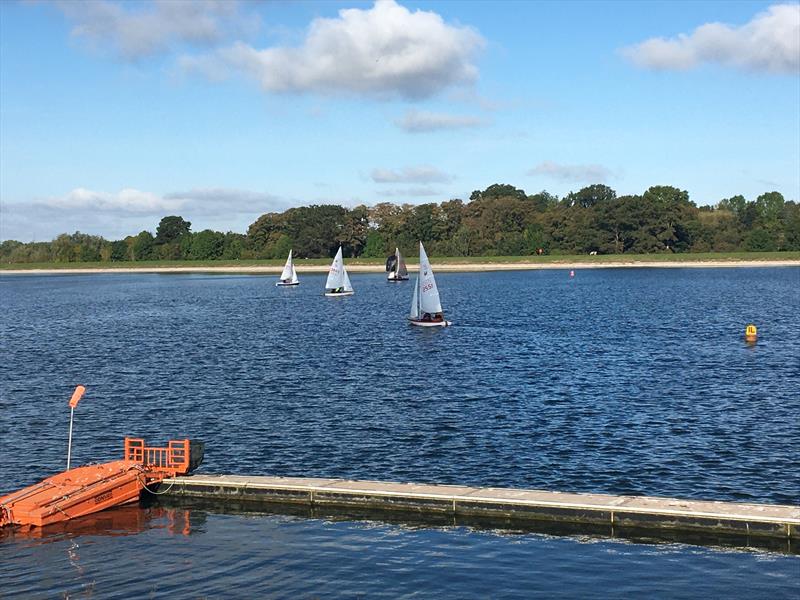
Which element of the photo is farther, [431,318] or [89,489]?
[431,318]

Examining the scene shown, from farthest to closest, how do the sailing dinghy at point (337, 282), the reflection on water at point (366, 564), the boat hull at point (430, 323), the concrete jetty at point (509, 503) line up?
1. the sailing dinghy at point (337, 282)
2. the boat hull at point (430, 323)
3. the concrete jetty at point (509, 503)
4. the reflection on water at point (366, 564)

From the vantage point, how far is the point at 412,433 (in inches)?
1871

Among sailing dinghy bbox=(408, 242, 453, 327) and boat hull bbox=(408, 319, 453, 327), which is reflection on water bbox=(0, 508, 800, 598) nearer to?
sailing dinghy bbox=(408, 242, 453, 327)

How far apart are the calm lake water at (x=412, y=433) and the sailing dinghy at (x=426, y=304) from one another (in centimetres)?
250

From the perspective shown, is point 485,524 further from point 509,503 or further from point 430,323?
point 430,323

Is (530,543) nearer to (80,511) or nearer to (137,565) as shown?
(137,565)

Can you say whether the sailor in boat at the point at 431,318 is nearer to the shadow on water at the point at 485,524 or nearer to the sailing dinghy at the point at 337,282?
the sailing dinghy at the point at 337,282

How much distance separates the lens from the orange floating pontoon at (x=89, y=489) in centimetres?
3197

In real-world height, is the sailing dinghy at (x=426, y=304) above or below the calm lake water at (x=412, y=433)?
above

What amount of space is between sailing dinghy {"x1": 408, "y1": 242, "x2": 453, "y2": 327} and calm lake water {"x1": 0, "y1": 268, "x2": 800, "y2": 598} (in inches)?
98.6

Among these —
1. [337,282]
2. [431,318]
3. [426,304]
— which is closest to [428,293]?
[426,304]

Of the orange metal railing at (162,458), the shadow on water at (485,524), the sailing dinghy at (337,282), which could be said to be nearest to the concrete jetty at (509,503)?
the shadow on water at (485,524)

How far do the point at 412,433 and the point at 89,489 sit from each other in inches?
731

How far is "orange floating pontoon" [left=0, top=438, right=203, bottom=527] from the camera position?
3197cm
